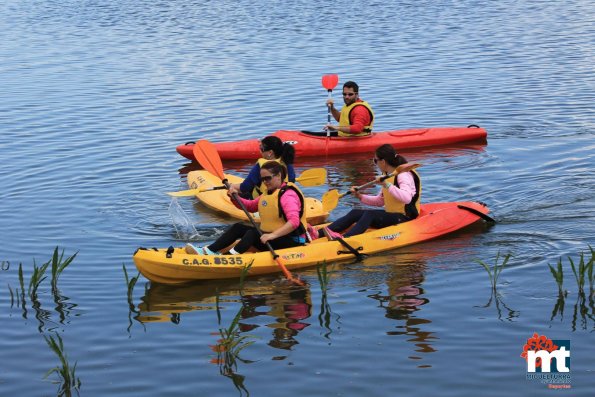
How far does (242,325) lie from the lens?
8.95 m

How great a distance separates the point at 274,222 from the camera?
1031cm

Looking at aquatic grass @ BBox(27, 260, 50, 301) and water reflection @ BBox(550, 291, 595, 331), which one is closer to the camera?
water reflection @ BBox(550, 291, 595, 331)

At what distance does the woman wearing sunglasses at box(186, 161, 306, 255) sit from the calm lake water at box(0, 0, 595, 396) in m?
0.43

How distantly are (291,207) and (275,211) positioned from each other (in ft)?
0.64

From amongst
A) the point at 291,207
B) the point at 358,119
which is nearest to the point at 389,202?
the point at 291,207

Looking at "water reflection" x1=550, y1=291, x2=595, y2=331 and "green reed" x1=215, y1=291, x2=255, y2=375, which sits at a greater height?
"green reed" x1=215, y1=291, x2=255, y2=375

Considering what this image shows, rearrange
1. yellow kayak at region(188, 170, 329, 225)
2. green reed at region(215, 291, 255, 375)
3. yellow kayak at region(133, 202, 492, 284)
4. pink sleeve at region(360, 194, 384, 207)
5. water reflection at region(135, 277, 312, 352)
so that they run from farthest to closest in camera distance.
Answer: yellow kayak at region(188, 170, 329, 225) → pink sleeve at region(360, 194, 384, 207) → yellow kayak at region(133, 202, 492, 284) → water reflection at region(135, 277, 312, 352) → green reed at region(215, 291, 255, 375)

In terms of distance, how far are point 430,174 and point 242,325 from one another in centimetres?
617

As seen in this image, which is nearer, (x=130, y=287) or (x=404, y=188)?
(x=130, y=287)

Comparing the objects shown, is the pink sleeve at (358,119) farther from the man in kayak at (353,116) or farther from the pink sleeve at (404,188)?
the pink sleeve at (404,188)

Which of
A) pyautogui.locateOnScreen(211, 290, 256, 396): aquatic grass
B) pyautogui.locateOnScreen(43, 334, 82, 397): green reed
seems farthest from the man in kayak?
pyautogui.locateOnScreen(43, 334, 82, 397): green reed

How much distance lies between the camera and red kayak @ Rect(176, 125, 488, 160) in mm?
15695

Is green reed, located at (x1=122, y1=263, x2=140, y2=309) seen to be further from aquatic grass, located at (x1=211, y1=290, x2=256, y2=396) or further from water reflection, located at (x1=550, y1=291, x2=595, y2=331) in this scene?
water reflection, located at (x1=550, y1=291, x2=595, y2=331)

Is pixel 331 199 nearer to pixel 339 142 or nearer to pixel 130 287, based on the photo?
pixel 130 287
